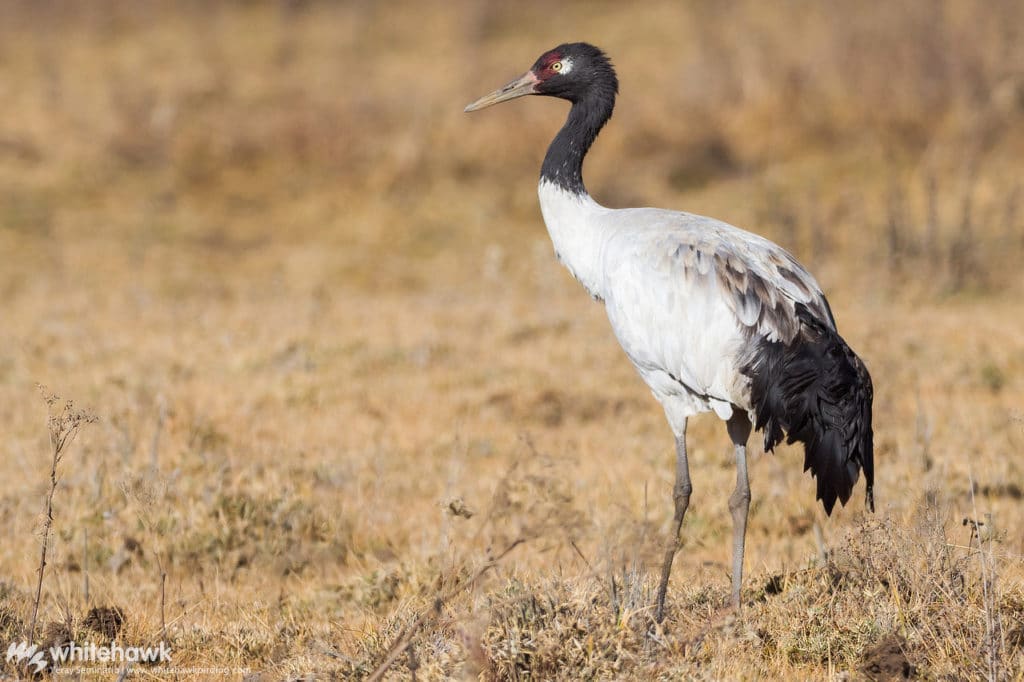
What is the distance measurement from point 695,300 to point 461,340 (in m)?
4.49

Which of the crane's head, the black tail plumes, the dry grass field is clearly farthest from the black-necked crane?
the crane's head

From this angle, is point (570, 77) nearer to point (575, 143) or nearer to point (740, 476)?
point (575, 143)

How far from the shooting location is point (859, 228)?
12.5 meters

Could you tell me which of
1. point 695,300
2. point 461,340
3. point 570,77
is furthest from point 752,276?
point 461,340

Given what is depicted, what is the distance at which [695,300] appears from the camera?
4449 mm

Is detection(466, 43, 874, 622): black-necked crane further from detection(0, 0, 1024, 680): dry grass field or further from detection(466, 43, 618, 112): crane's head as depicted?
detection(466, 43, 618, 112): crane's head

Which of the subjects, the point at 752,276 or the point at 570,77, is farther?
the point at 570,77

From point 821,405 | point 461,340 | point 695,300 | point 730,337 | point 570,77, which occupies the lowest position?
point 821,405

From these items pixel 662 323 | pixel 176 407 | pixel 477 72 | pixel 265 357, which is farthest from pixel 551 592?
pixel 477 72

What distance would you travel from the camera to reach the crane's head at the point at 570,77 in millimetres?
5492

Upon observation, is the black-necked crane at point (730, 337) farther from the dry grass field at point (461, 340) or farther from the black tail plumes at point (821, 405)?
the dry grass field at point (461, 340)

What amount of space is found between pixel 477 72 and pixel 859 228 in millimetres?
6954

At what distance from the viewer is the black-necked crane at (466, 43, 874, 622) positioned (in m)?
4.01

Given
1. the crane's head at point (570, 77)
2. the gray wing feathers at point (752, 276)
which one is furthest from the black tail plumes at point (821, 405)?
the crane's head at point (570, 77)
